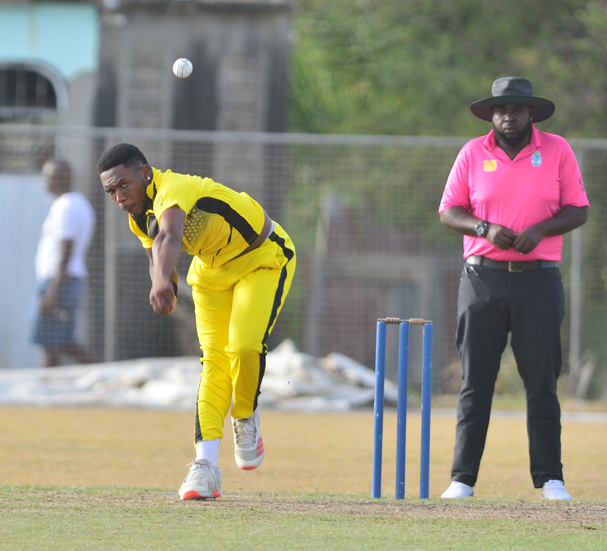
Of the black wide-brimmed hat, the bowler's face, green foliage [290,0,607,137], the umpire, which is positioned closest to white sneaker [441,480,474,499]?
the umpire

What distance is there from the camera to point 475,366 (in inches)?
199

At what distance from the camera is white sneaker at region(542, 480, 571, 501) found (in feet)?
15.9

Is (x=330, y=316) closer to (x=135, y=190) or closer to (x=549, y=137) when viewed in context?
(x=549, y=137)

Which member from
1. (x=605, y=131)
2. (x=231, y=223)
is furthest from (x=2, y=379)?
(x=605, y=131)

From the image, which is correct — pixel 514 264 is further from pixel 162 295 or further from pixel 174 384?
pixel 174 384

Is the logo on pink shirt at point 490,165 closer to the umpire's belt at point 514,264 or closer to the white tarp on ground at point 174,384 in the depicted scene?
the umpire's belt at point 514,264

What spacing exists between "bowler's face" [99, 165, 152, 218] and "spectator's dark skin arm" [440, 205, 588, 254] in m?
1.73

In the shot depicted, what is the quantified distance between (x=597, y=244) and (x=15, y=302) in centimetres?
741

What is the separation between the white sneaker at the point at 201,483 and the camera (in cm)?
433

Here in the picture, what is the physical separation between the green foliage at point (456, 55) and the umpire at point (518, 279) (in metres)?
9.79

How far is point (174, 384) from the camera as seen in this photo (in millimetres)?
10375

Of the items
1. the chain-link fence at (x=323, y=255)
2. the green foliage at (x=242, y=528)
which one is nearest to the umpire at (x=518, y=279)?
the green foliage at (x=242, y=528)

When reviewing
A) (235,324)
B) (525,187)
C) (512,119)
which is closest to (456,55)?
(512,119)

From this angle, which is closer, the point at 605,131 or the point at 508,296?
the point at 508,296
